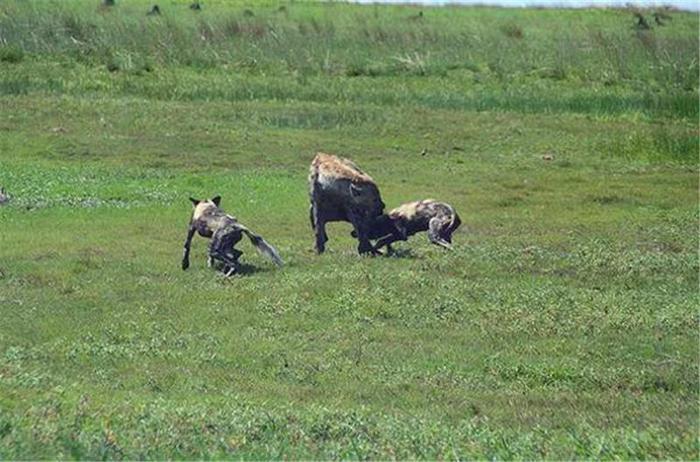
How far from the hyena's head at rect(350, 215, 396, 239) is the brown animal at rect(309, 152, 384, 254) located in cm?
5

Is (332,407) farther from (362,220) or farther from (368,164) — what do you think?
(368,164)

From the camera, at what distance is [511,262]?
1494 cm

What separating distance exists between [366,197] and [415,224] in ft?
2.59

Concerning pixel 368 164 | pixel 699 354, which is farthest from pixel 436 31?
pixel 699 354

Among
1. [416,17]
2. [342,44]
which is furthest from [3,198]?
[416,17]

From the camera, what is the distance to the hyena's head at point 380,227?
15109 millimetres

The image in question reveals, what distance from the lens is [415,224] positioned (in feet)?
50.6

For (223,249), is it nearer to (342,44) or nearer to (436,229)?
(436,229)

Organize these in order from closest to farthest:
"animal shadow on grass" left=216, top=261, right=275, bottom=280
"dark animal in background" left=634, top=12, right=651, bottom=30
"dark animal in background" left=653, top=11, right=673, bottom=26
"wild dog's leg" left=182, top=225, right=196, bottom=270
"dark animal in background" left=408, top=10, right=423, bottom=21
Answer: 1. "animal shadow on grass" left=216, top=261, right=275, bottom=280
2. "wild dog's leg" left=182, top=225, right=196, bottom=270
3. "dark animal in background" left=634, top=12, right=651, bottom=30
4. "dark animal in background" left=408, top=10, right=423, bottom=21
5. "dark animal in background" left=653, top=11, right=673, bottom=26

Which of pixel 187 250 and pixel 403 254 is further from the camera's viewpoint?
pixel 403 254

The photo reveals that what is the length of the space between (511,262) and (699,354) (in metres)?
3.85

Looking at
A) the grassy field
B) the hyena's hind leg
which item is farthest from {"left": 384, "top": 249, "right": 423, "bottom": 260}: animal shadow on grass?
the hyena's hind leg

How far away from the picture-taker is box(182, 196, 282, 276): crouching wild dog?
14.0 m

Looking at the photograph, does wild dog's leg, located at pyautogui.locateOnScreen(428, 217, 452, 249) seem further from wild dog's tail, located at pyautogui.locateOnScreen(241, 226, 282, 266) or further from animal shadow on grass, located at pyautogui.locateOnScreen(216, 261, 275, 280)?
animal shadow on grass, located at pyautogui.locateOnScreen(216, 261, 275, 280)
